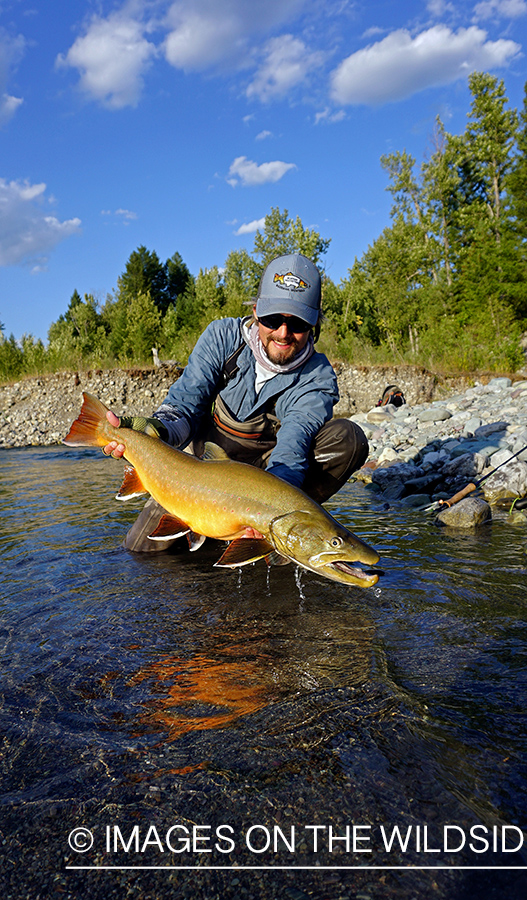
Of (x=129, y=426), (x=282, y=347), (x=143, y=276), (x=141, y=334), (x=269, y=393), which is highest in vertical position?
(x=143, y=276)

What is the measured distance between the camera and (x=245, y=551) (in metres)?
2.64

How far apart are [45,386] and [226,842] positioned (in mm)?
20535

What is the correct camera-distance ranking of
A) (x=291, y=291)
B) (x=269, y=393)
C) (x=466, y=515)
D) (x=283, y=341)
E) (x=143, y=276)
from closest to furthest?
(x=291, y=291) → (x=283, y=341) → (x=269, y=393) → (x=466, y=515) → (x=143, y=276)

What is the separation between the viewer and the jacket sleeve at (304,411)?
354 centimetres

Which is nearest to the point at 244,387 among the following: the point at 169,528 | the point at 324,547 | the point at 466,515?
the point at 169,528

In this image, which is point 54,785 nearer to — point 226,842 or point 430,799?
point 226,842

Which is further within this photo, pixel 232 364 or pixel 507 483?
pixel 507 483

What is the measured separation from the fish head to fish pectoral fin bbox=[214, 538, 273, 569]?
0.32ft

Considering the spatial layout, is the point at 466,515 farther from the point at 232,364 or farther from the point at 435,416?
the point at 435,416

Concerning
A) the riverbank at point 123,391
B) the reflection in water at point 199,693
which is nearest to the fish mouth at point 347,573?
the reflection in water at point 199,693

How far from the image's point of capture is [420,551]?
13.8 ft

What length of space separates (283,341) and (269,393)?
1.39 ft

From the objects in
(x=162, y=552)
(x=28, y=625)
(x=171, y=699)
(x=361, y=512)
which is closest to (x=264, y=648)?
(x=171, y=699)

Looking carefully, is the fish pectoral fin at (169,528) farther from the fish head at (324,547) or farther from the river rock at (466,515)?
the river rock at (466,515)
